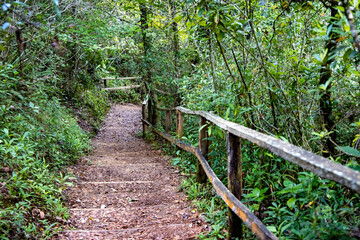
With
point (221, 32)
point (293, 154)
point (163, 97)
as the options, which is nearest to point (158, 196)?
point (221, 32)

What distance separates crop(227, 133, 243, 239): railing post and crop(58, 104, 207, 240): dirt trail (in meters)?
0.53

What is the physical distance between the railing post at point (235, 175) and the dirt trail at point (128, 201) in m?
0.53

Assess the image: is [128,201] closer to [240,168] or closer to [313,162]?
[240,168]

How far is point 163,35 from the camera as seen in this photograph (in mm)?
8562

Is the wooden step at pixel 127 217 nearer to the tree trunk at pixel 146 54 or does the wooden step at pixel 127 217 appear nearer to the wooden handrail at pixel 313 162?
the wooden handrail at pixel 313 162

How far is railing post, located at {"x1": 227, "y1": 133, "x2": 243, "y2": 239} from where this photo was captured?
2549 mm

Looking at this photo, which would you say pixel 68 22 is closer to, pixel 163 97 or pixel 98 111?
pixel 163 97

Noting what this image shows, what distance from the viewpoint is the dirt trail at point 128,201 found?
318 cm

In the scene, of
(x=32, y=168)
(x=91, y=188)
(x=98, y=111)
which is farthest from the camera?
(x=98, y=111)

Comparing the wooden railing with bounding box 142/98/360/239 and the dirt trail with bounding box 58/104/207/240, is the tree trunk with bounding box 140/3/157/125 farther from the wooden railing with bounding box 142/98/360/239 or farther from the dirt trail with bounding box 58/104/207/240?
the wooden railing with bounding box 142/98/360/239

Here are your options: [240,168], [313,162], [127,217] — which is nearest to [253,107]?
A: [240,168]

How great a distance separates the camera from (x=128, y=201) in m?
4.34

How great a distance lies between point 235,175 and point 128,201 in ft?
7.47

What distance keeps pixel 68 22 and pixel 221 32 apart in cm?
462
